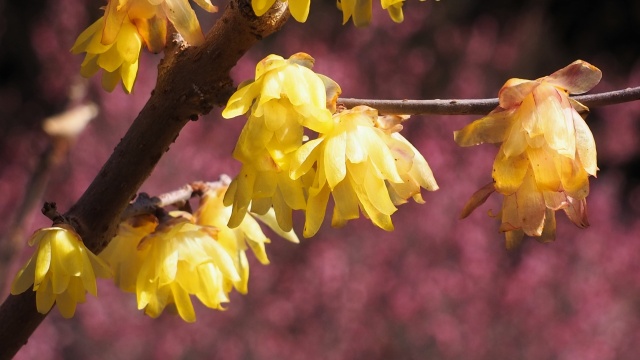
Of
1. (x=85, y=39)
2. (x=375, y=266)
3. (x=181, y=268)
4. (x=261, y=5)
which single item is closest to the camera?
(x=261, y=5)

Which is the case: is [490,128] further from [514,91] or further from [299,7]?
[299,7]

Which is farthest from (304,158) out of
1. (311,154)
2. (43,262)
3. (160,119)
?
(43,262)

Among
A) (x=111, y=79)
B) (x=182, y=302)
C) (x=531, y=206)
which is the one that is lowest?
(x=182, y=302)

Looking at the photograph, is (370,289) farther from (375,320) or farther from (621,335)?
(621,335)

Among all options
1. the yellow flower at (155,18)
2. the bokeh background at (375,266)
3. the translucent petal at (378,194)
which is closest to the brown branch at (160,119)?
the yellow flower at (155,18)

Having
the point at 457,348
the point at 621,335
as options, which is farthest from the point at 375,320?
the point at 621,335

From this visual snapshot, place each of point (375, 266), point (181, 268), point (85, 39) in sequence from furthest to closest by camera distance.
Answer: point (375, 266) < point (181, 268) < point (85, 39)

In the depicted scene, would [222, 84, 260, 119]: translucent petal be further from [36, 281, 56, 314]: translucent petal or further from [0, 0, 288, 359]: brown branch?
[36, 281, 56, 314]: translucent petal
